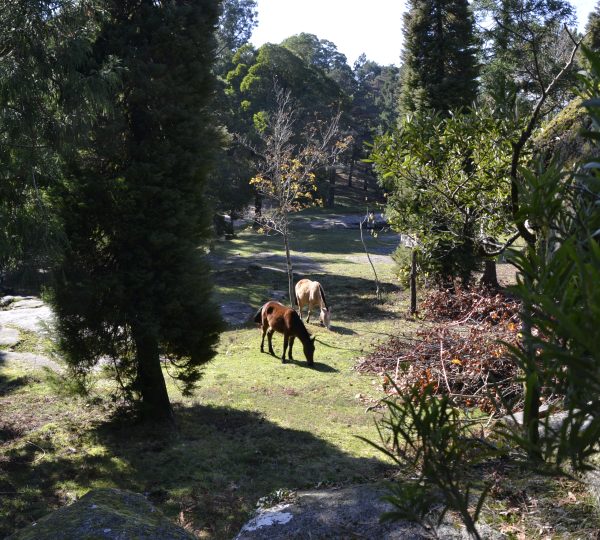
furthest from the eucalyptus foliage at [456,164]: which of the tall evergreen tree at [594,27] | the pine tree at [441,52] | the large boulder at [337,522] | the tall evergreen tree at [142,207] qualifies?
the tall evergreen tree at [594,27]

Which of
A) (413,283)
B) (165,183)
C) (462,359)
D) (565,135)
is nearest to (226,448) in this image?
(165,183)

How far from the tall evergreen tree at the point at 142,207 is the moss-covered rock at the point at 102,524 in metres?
4.70

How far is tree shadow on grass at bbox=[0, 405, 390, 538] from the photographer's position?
659 centimetres

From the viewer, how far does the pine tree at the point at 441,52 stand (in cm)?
1930

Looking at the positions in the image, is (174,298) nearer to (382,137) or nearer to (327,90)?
(382,137)

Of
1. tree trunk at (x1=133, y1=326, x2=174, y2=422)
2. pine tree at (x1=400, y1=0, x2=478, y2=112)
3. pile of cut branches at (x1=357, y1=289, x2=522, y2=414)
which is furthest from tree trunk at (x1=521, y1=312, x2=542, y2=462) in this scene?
pine tree at (x1=400, y1=0, x2=478, y2=112)

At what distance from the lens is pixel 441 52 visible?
64.2 ft

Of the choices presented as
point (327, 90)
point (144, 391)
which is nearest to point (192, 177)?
point (144, 391)

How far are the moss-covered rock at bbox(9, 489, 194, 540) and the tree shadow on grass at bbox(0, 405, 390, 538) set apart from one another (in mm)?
2468

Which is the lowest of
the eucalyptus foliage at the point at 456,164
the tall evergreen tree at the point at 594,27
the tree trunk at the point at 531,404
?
the tree trunk at the point at 531,404

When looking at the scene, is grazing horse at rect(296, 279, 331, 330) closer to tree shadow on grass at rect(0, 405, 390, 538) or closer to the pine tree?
tree shadow on grass at rect(0, 405, 390, 538)

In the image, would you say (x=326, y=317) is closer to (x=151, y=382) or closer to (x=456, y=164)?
(x=151, y=382)

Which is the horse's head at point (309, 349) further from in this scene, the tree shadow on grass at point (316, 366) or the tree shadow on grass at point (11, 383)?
the tree shadow on grass at point (11, 383)

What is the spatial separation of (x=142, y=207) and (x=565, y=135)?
584 cm
